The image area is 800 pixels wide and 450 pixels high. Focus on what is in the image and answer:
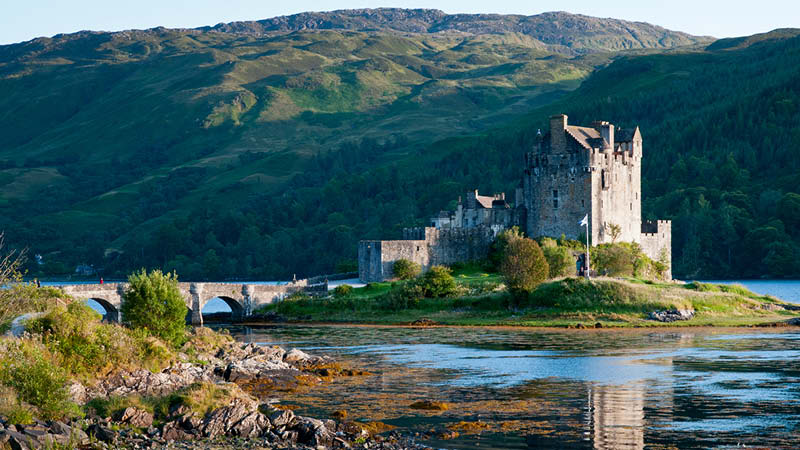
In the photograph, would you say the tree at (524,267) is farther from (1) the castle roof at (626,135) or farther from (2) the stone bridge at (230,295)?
(1) the castle roof at (626,135)

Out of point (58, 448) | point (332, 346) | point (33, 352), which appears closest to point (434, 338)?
point (332, 346)

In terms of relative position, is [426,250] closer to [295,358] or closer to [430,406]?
[295,358]

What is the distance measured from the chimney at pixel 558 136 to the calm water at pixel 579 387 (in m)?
31.1

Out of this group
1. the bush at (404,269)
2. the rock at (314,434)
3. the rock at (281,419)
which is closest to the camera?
the rock at (314,434)

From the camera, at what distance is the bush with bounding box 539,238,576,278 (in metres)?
94.4

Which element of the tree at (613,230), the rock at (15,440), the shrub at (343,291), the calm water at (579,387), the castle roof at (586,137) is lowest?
the calm water at (579,387)

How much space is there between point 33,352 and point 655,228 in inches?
3262

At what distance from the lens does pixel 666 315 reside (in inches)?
3226

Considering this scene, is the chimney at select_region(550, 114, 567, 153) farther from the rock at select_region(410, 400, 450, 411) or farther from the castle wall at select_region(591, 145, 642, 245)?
the rock at select_region(410, 400, 450, 411)

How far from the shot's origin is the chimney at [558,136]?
334ft

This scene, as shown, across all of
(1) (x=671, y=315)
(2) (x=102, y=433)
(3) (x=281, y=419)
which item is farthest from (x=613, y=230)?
(2) (x=102, y=433)

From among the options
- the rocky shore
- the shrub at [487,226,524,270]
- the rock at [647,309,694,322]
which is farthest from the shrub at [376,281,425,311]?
the rocky shore

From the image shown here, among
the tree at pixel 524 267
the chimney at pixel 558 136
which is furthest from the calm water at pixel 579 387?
the chimney at pixel 558 136

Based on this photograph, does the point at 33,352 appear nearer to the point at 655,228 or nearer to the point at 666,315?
the point at 666,315
